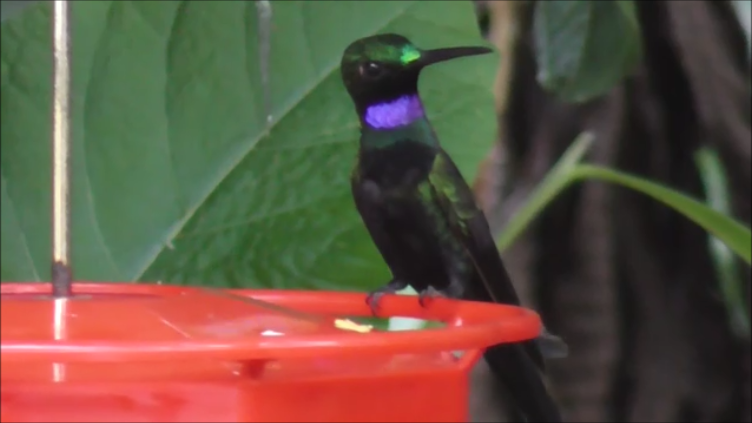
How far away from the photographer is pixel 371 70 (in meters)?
0.92

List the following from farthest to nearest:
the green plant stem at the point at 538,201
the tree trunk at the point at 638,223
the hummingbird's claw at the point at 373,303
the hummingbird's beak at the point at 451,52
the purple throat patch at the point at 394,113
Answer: the tree trunk at the point at 638,223, the green plant stem at the point at 538,201, the purple throat patch at the point at 394,113, the hummingbird's beak at the point at 451,52, the hummingbird's claw at the point at 373,303

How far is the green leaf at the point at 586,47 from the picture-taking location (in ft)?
4.39

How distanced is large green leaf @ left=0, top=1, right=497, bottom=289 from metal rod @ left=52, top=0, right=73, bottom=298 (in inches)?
19.5

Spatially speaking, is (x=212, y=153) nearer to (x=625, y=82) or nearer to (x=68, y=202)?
(x=68, y=202)

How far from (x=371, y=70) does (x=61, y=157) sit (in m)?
0.41

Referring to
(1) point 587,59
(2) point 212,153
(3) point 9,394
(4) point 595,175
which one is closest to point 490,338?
(3) point 9,394

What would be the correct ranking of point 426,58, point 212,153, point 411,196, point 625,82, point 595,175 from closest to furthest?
point 426,58, point 411,196, point 212,153, point 595,175, point 625,82

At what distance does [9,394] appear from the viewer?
1.33ft

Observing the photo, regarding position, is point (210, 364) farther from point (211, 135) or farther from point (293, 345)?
point (211, 135)

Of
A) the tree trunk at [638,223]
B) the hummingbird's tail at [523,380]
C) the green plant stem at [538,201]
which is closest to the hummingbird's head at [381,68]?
the hummingbird's tail at [523,380]

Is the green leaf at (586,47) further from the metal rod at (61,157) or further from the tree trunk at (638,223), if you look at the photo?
the metal rod at (61,157)

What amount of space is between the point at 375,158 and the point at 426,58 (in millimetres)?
158

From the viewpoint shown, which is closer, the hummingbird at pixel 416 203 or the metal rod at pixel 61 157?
the metal rod at pixel 61 157

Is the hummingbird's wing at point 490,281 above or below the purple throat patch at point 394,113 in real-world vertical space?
below
